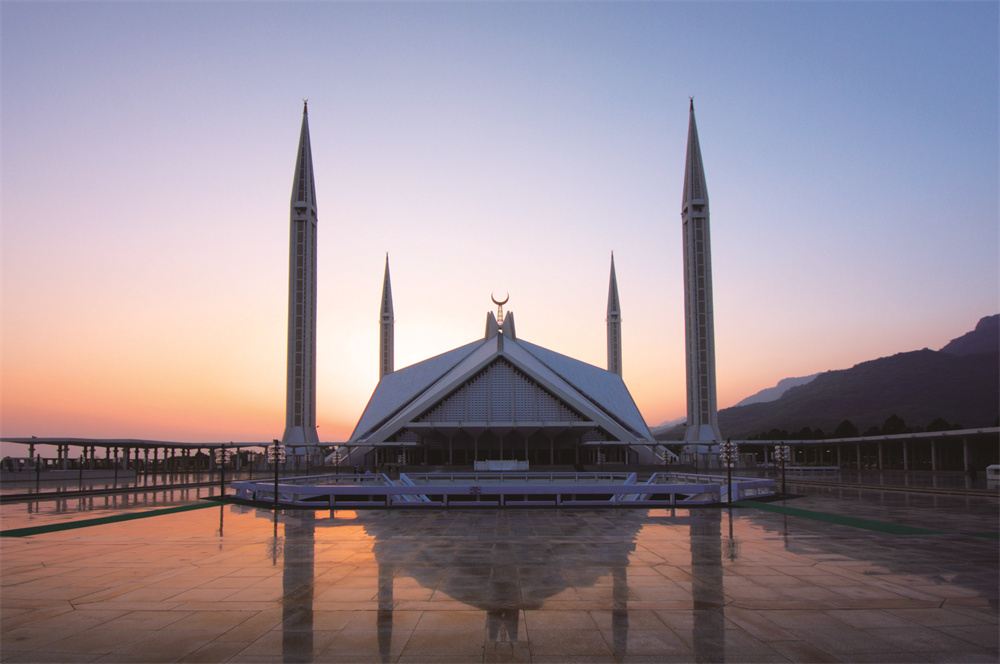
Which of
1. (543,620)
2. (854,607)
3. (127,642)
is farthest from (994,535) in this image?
(127,642)

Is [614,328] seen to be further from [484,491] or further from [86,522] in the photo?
[86,522]

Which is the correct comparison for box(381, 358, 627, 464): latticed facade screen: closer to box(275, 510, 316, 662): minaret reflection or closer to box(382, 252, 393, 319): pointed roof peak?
Result: box(275, 510, 316, 662): minaret reflection

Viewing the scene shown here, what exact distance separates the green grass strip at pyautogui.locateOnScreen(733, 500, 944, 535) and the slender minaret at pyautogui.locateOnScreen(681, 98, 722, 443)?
33.2 meters

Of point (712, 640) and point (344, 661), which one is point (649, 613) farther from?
→ point (344, 661)

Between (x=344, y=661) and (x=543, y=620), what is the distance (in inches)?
74.8

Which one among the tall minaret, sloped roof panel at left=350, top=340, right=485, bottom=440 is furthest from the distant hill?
the tall minaret

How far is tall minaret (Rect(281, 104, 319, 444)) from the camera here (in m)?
50.4

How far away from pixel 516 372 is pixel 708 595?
4100 centimetres

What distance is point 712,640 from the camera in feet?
18.9

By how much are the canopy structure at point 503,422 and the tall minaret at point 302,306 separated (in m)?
4.67

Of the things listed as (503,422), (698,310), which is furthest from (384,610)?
(698,310)

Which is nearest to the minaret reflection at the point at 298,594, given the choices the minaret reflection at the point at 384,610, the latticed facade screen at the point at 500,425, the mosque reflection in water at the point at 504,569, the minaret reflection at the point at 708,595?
the mosque reflection in water at the point at 504,569

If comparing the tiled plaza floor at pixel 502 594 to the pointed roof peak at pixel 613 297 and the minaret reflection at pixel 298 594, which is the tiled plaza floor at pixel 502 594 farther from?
the pointed roof peak at pixel 613 297

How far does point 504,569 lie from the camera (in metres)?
8.70
